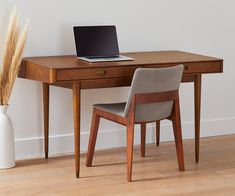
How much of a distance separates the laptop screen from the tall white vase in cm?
64

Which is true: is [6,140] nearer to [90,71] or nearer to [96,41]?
[90,71]

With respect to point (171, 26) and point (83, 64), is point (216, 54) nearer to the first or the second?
point (171, 26)

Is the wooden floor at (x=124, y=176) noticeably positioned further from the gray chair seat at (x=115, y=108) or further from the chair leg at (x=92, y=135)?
the gray chair seat at (x=115, y=108)

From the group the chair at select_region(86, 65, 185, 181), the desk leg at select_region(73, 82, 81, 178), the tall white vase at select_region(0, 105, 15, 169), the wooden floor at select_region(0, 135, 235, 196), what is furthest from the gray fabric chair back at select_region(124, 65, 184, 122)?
the tall white vase at select_region(0, 105, 15, 169)

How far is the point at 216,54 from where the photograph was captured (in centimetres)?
468

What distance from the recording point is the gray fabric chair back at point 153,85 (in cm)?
344

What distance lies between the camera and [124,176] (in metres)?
3.65

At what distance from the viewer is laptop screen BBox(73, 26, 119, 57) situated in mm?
3848

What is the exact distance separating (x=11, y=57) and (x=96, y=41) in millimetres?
587

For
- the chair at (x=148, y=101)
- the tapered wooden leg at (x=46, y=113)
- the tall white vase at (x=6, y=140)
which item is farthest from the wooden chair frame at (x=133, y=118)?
the tall white vase at (x=6, y=140)

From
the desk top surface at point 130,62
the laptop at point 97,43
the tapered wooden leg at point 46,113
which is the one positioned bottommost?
the tapered wooden leg at point 46,113

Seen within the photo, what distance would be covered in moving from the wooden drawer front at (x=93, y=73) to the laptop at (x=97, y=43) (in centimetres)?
18

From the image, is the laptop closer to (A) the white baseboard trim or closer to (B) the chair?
(B) the chair

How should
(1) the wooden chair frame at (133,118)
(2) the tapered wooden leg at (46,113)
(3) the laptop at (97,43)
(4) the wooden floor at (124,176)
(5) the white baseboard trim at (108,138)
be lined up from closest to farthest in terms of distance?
(4) the wooden floor at (124,176)
(1) the wooden chair frame at (133,118)
(3) the laptop at (97,43)
(2) the tapered wooden leg at (46,113)
(5) the white baseboard trim at (108,138)
